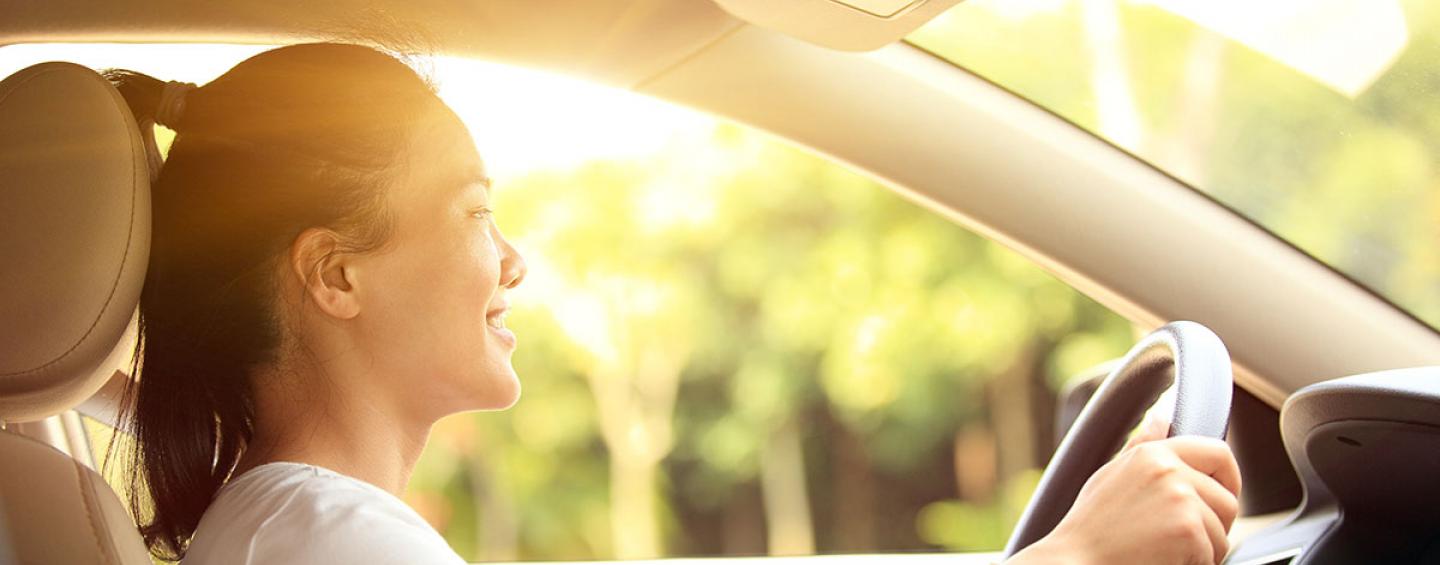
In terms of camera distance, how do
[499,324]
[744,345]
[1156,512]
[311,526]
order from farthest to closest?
1. [744,345]
2. [499,324]
3. [311,526]
4. [1156,512]

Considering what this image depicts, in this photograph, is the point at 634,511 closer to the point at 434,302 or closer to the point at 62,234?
the point at 434,302

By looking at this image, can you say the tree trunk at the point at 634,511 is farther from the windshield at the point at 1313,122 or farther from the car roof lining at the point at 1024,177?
the car roof lining at the point at 1024,177

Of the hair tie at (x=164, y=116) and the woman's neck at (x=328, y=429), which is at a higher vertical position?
the hair tie at (x=164, y=116)

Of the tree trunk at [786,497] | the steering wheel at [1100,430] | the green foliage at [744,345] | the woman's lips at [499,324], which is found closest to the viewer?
the steering wheel at [1100,430]

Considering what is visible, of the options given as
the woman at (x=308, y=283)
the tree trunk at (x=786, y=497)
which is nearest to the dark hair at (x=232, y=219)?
the woman at (x=308, y=283)

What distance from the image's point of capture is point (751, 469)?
29.2 feet

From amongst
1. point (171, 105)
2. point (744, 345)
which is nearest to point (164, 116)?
point (171, 105)

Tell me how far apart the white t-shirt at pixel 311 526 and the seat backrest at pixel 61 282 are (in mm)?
79

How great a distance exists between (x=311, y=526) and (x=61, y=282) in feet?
0.93

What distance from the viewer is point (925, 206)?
5.84ft

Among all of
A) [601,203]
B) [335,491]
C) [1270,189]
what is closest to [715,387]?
[601,203]

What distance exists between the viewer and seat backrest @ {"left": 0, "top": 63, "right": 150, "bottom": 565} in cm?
117

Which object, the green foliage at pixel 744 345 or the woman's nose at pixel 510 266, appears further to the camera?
the green foliage at pixel 744 345

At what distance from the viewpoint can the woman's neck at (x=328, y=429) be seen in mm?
1362
